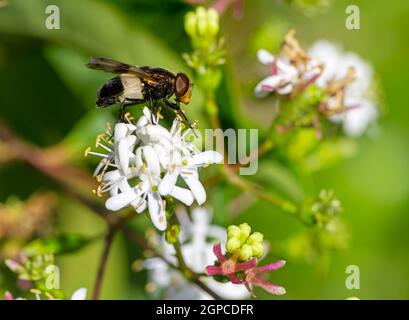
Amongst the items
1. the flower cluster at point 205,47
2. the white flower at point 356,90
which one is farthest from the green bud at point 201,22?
the white flower at point 356,90

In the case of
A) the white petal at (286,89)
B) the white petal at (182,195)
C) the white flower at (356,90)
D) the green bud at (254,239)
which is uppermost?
the white flower at (356,90)

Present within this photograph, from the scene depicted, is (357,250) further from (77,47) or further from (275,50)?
(77,47)

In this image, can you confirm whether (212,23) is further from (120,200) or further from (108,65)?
(120,200)

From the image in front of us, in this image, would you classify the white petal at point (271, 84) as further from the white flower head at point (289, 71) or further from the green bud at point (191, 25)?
the green bud at point (191, 25)

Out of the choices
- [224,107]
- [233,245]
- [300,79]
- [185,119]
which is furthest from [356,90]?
[233,245]

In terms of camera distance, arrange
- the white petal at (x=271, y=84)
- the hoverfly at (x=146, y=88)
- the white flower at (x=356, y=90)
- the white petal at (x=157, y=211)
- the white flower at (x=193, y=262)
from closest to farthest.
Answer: the white petal at (x=157, y=211) → the hoverfly at (x=146, y=88) → the white petal at (x=271, y=84) → the white flower at (x=193, y=262) → the white flower at (x=356, y=90)

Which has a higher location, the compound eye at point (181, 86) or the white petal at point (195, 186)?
the compound eye at point (181, 86)

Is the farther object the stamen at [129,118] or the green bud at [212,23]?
the green bud at [212,23]

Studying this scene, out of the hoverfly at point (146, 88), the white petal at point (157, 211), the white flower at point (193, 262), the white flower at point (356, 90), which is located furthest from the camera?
the white flower at point (356, 90)
